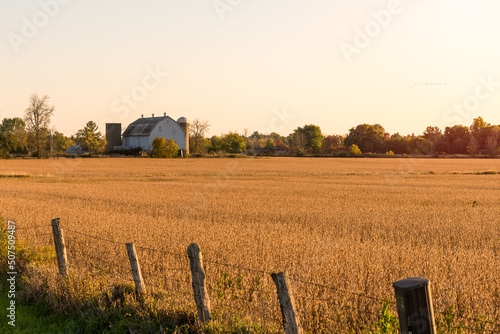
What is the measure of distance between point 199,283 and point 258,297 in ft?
6.33

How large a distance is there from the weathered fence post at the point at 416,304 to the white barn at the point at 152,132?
329 feet

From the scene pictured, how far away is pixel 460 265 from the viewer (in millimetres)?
9609

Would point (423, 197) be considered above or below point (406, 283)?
below

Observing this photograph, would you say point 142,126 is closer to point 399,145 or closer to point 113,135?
point 113,135

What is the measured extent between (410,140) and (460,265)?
132 metres

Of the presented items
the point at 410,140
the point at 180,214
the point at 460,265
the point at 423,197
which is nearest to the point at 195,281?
the point at 460,265

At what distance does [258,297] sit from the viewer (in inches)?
294

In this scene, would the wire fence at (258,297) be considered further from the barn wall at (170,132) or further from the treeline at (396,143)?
the treeline at (396,143)

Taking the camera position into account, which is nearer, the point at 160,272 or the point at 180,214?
the point at 160,272

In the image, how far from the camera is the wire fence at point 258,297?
20.3ft

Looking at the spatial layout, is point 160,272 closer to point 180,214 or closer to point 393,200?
point 180,214

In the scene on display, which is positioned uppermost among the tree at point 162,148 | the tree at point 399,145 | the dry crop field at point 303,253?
the tree at point 162,148

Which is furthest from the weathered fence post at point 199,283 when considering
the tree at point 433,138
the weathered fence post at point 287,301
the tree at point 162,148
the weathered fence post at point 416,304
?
the tree at point 433,138

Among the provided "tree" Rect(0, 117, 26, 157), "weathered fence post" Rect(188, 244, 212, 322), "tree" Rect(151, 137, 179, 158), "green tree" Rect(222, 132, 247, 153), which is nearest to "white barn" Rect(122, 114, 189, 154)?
"tree" Rect(151, 137, 179, 158)
